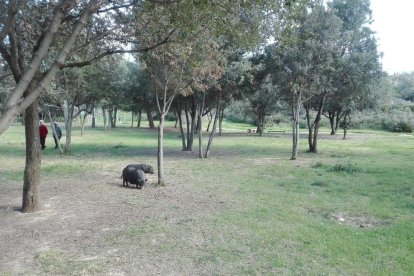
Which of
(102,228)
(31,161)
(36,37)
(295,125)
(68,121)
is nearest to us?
(102,228)

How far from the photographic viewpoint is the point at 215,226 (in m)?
7.71

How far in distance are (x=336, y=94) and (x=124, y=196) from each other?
16.5 m

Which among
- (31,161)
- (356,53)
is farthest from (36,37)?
(356,53)

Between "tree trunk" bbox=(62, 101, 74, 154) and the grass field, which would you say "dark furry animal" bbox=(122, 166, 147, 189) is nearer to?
the grass field

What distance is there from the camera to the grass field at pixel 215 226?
5855mm

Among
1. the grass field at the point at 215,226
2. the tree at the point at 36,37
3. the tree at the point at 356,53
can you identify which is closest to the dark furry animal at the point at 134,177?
the grass field at the point at 215,226

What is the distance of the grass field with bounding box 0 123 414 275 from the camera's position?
5.86 meters

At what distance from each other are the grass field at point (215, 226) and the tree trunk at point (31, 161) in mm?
368

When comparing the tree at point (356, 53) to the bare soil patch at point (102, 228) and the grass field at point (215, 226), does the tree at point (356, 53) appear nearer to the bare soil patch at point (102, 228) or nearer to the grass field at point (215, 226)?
the grass field at point (215, 226)

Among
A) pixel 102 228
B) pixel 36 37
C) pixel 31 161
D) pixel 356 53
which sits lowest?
pixel 102 228

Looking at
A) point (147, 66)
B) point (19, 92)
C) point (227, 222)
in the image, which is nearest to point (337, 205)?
point (227, 222)

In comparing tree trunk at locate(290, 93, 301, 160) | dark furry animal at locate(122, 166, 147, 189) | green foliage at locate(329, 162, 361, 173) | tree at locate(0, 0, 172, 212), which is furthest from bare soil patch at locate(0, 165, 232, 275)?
tree trunk at locate(290, 93, 301, 160)

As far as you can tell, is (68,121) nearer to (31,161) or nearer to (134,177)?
(134,177)

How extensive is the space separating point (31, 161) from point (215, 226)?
4.55 m
